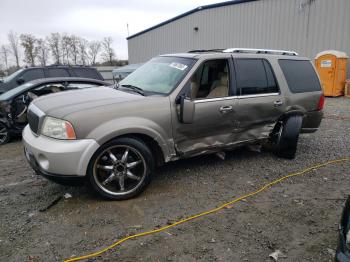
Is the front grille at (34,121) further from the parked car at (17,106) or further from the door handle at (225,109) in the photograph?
the parked car at (17,106)

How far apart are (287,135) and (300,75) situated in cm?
111

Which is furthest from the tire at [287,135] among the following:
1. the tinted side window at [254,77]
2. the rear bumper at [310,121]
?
the tinted side window at [254,77]

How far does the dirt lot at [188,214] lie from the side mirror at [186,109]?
94 centimetres

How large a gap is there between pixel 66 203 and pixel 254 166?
286 centimetres

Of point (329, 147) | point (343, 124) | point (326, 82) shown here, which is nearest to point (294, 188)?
point (329, 147)

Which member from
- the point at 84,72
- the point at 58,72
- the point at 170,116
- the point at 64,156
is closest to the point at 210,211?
the point at 170,116

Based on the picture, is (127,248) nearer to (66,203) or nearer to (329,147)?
(66,203)

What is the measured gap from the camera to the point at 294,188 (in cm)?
405

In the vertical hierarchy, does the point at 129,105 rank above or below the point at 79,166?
above

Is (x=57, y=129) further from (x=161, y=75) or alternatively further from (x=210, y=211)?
(x=210, y=211)

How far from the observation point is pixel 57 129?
3.28 metres

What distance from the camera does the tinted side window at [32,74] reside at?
989 cm

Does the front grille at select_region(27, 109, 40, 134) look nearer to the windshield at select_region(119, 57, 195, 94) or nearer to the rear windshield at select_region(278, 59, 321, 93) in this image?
the windshield at select_region(119, 57, 195, 94)

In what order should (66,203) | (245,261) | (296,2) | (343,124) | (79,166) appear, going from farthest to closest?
(296,2), (343,124), (66,203), (79,166), (245,261)
